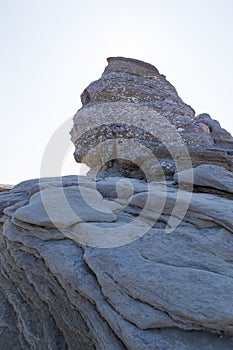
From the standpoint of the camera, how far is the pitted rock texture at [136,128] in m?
9.62

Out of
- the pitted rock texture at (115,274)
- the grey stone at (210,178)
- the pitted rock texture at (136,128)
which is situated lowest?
the pitted rock texture at (115,274)

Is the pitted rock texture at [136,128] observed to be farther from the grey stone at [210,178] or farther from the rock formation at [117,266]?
the rock formation at [117,266]

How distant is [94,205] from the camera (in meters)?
5.48

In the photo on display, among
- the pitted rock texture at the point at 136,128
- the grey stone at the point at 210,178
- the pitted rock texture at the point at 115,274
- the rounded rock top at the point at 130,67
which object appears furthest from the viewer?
the rounded rock top at the point at 130,67

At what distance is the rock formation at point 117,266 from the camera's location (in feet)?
10.3

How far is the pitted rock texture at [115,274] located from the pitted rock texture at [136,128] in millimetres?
3206

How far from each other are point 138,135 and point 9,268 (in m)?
6.64

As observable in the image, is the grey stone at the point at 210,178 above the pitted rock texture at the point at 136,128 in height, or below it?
below

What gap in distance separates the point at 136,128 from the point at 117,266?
24.4ft

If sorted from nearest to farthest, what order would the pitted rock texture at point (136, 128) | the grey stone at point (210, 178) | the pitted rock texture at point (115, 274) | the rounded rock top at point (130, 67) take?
the pitted rock texture at point (115, 274), the grey stone at point (210, 178), the pitted rock texture at point (136, 128), the rounded rock top at point (130, 67)

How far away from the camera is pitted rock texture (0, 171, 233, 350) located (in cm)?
313

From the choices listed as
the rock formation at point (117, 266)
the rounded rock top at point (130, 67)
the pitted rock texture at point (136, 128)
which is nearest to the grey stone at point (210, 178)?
the rock formation at point (117, 266)

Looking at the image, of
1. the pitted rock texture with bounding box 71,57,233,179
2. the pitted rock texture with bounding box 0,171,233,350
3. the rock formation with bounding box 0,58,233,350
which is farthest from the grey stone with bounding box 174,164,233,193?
the pitted rock texture with bounding box 71,57,233,179

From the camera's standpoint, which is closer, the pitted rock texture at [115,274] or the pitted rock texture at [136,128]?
the pitted rock texture at [115,274]
